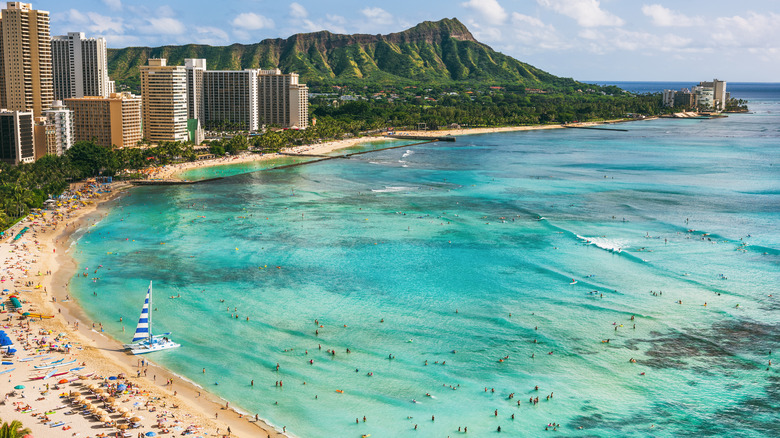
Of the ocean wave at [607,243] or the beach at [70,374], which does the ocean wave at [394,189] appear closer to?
the ocean wave at [607,243]

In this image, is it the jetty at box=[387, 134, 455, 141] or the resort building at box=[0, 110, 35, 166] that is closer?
the resort building at box=[0, 110, 35, 166]

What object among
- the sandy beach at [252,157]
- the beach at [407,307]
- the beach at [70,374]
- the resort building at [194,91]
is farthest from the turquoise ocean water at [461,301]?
the resort building at [194,91]

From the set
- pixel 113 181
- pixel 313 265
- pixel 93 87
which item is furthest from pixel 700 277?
pixel 93 87

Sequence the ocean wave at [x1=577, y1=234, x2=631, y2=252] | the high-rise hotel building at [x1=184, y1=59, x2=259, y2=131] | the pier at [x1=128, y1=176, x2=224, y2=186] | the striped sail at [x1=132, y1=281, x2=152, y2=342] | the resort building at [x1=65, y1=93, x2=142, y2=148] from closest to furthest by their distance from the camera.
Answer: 1. the striped sail at [x1=132, y1=281, x2=152, y2=342]
2. the ocean wave at [x1=577, y1=234, x2=631, y2=252]
3. the pier at [x1=128, y1=176, x2=224, y2=186]
4. the resort building at [x1=65, y1=93, x2=142, y2=148]
5. the high-rise hotel building at [x1=184, y1=59, x2=259, y2=131]

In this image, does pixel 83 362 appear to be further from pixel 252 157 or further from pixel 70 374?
pixel 252 157

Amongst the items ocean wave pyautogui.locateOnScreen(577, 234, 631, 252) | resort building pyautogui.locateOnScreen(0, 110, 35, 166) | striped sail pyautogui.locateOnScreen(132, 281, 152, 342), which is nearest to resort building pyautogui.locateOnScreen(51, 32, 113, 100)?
resort building pyautogui.locateOnScreen(0, 110, 35, 166)

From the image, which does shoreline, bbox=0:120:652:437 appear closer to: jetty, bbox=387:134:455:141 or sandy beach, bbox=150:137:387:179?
sandy beach, bbox=150:137:387:179

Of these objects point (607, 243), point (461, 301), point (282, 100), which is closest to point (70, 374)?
Result: point (461, 301)

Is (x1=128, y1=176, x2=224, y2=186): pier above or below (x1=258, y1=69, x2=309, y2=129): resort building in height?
below
